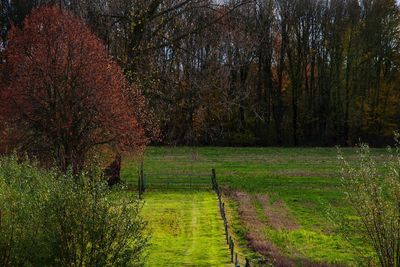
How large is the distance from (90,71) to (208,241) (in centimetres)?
929

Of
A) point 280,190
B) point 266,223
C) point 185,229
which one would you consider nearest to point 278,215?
point 266,223

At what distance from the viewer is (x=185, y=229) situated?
24672 millimetres

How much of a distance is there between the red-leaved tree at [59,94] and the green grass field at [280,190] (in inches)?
198

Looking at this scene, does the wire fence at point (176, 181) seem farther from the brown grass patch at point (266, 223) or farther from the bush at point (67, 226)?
the bush at point (67, 226)

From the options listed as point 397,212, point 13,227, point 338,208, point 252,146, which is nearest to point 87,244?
point 13,227

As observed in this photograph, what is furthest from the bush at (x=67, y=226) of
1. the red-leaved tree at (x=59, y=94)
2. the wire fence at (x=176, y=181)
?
the wire fence at (x=176, y=181)

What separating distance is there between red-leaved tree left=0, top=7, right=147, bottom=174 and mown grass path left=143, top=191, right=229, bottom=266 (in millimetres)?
4572

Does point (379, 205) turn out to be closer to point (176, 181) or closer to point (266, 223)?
point (266, 223)

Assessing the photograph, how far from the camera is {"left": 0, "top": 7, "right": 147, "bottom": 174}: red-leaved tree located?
24828 mm

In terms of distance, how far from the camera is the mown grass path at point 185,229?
760 inches

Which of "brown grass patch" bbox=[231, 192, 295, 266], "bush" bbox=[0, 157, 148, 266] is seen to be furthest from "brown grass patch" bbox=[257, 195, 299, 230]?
"bush" bbox=[0, 157, 148, 266]

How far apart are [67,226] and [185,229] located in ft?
39.3

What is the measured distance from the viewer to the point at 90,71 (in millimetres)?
25500

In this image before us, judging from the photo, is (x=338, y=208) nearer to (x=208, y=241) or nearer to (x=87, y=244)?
(x=208, y=241)
